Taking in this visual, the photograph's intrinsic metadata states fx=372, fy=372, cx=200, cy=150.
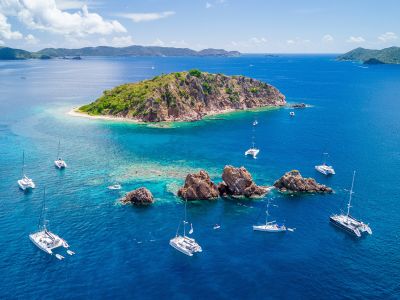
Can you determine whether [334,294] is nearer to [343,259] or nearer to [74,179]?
[343,259]

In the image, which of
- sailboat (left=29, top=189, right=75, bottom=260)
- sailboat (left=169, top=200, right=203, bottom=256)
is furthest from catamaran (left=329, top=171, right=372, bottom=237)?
sailboat (left=29, top=189, right=75, bottom=260)

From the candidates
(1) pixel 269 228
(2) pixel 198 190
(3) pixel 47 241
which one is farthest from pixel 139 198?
(1) pixel 269 228

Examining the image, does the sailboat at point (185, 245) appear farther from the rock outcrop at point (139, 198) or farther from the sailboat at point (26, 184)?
the sailboat at point (26, 184)

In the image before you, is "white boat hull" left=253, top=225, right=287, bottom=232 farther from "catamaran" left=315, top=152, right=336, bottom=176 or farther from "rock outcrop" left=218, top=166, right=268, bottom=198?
"catamaran" left=315, top=152, right=336, bottom=176

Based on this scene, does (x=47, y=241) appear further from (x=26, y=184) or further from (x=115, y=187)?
(x=26, y=184)

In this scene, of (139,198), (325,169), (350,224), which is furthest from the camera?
(325,169)

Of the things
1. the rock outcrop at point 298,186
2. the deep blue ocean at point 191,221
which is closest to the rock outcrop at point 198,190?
the deep blue ocean at point 191,221
